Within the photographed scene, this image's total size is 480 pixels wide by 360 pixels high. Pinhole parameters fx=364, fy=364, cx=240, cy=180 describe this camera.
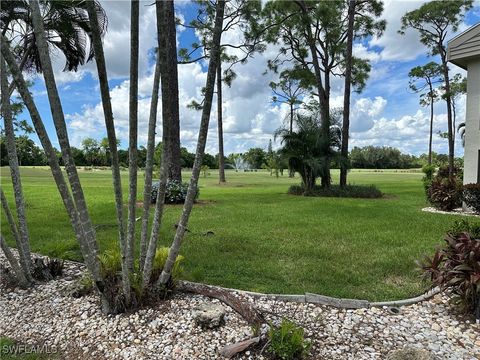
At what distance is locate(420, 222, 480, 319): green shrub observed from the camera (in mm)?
3086

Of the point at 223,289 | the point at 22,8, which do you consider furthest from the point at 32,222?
the point at 223,289

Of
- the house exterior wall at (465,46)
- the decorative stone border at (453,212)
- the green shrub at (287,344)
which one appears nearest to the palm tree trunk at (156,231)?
the green shrub at (287,344)

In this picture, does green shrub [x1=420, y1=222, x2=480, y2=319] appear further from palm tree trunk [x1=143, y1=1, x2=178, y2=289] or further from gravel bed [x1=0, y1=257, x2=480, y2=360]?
palm tree trunk [x1=143, y1=1, x2=178, y2=289]

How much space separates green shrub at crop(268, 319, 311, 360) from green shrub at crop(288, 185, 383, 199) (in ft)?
41.4

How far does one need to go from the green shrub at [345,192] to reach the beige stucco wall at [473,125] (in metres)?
4.83

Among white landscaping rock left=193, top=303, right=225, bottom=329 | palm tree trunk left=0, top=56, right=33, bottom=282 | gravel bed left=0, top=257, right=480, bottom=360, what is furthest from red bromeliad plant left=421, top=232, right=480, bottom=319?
palm tree trunk left=0, top=56, right=33, bottom=282

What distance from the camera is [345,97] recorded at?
15.9 m

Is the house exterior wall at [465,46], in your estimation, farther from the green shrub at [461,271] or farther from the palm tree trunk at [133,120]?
the palm tree trunk at [133,120]

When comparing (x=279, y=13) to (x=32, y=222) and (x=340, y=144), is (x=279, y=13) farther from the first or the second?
(x=32, y=222)

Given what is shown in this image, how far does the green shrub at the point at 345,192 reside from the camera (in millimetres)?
14547

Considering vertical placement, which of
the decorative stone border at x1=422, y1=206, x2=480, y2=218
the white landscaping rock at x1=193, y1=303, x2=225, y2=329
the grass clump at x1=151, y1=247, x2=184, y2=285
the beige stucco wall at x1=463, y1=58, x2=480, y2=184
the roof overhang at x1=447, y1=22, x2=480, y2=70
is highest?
the roof overhang at x1=447, y1=22, x2=480, y2=70

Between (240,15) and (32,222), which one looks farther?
(240,15)

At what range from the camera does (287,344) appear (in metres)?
2.54

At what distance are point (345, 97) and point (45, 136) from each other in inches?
577
